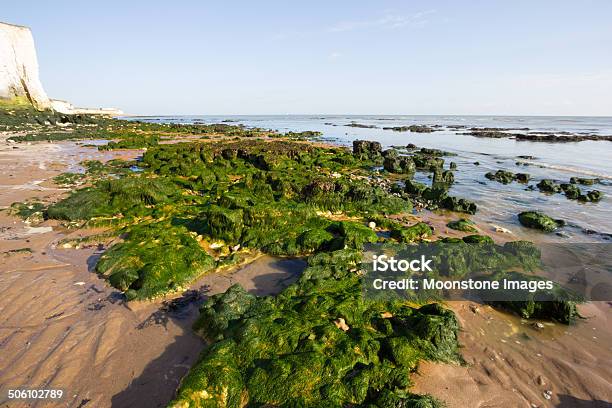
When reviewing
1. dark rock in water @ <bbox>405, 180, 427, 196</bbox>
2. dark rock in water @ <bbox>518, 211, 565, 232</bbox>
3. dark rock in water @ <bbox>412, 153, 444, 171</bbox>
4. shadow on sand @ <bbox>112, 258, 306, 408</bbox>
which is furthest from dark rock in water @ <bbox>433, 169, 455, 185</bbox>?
shadow on sand @ <bbox>112, 258, 306, 408</bbox>

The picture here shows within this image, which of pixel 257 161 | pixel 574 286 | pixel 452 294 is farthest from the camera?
pixel 257 161

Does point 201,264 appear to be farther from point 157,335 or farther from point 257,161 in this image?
point 257,161

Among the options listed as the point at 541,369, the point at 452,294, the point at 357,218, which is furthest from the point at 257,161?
the point at 541,369

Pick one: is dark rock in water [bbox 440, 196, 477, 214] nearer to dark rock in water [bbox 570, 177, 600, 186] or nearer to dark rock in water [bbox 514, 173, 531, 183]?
dark rock in water [bbox 514, 173, 531, 183]

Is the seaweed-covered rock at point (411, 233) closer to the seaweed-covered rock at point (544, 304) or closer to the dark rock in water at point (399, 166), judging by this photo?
the seaweed-covered rock at point (544, 304)

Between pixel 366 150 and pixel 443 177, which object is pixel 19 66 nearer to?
pixel 366 150

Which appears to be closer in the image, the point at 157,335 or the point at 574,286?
the point at 157,335
